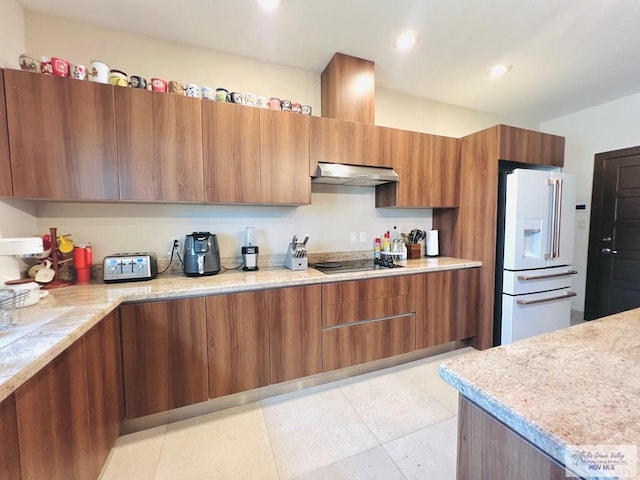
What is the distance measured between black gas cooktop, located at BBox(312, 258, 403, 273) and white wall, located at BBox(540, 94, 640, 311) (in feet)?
9.47

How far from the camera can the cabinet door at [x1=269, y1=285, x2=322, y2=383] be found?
189 cm

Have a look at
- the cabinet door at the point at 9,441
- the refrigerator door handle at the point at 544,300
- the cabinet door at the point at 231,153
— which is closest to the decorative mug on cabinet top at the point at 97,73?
the cabinet door at the point at 231,153

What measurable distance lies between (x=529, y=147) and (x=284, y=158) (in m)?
2.34

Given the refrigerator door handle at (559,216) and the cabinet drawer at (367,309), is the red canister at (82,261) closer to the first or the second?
the cabinet drawer at (367,309)

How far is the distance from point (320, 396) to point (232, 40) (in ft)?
9.23

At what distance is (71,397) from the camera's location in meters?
1.08

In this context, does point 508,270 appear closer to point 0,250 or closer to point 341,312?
point 341,312

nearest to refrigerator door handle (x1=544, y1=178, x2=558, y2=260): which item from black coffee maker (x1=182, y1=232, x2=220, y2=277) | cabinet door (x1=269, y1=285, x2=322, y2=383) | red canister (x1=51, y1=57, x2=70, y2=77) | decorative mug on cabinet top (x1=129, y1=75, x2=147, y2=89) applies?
cabinet door (x1=269, y1=285, x2=322, y2=383)

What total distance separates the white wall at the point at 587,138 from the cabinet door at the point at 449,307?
207 centimetres

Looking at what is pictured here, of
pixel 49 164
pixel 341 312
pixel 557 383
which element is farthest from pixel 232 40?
pixel 557 383

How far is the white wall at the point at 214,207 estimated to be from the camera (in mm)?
1875

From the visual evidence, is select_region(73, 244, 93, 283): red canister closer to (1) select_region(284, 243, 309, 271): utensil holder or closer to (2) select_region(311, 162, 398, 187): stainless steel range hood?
(1) select_region(284, 243, 309, 271): utensil holder

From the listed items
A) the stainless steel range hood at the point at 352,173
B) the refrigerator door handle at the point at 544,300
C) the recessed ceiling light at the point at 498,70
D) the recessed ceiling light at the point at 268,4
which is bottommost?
the refrigerator door handle at the point at 544,300

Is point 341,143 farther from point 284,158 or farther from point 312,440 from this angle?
point 312,440
